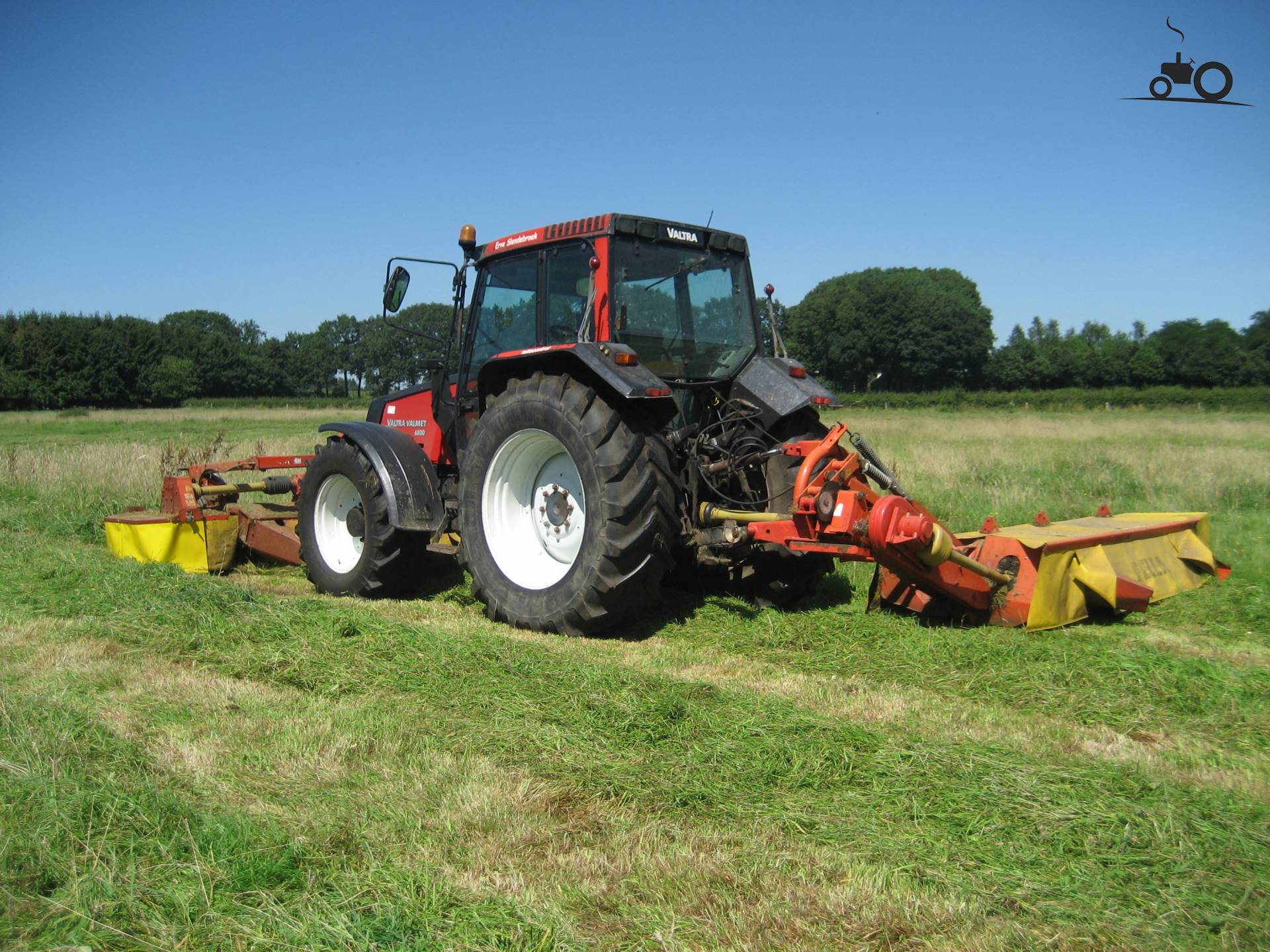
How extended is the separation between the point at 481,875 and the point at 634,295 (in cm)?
400

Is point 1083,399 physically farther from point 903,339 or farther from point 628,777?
point 628,777

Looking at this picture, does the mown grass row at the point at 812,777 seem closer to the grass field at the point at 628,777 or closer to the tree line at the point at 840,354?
the grass field at the point at 628,777

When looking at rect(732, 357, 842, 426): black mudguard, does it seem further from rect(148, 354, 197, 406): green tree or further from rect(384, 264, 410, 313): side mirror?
rect(148, 354, 197, 406): green tree

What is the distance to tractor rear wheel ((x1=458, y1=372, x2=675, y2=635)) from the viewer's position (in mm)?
5234

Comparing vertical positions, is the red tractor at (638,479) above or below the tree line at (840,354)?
below

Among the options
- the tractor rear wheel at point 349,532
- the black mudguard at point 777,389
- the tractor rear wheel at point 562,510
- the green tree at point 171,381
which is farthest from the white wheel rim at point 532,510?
the green tree at point 171,381

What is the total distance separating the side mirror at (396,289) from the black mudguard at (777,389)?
2.30 metres

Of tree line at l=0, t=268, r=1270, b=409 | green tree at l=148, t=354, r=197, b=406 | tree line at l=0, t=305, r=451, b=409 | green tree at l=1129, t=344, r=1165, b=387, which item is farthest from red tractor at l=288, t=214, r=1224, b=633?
green tree at l=148, t=354, r=197, b=406

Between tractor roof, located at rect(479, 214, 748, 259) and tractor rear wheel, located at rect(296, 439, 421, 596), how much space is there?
186cm

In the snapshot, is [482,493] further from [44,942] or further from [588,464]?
[44,942]

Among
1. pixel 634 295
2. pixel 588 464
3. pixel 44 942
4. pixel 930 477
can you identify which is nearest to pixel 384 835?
pixel 44 942

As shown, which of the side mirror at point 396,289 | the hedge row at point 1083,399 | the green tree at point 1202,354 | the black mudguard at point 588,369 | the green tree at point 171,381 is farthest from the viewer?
the green tree at point 171,381

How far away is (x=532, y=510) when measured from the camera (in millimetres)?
6160

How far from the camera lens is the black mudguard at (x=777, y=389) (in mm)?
5816
